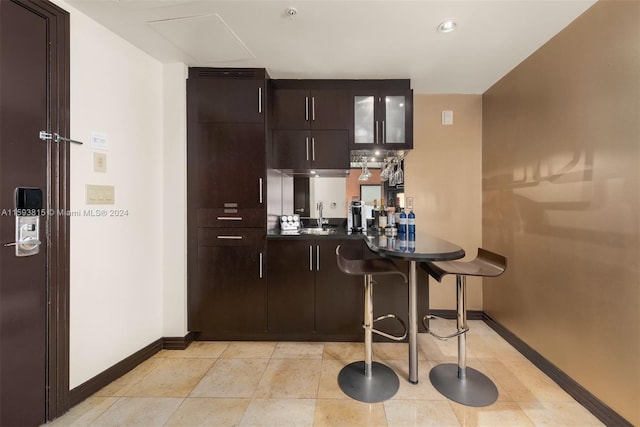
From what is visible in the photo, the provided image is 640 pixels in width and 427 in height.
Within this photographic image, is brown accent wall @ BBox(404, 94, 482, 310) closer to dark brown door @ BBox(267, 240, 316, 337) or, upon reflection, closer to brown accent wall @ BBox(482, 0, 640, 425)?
brown accent wall @ BBox(482, 0, 640, 425)

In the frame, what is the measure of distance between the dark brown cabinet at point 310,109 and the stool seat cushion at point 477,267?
1.52 m

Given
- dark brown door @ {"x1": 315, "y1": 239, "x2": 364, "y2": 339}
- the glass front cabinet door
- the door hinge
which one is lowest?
dark brown door @ {"x1": 315, "y1": 239, "x2": 364, "y2": 339}

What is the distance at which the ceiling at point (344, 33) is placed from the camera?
1649 millimetres

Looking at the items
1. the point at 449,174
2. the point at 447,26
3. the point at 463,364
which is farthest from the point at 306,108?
the point at 463,364

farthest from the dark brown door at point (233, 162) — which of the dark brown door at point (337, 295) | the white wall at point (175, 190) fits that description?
the dark brown door at point (337, 295)

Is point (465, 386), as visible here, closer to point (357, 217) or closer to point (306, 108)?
point (357, 217)

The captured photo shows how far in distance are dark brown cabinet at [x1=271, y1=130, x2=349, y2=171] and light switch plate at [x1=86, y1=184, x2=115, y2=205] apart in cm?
128

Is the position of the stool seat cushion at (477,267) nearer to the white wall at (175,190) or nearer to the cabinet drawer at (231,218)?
→ the cabinet drawer at (231,218)

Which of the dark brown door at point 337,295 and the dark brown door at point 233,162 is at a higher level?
the dark brown door at point 233,162

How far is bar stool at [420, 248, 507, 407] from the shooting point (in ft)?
5.56

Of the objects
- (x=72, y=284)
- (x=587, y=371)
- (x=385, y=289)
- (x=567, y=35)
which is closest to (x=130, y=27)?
(x=72, y=284)

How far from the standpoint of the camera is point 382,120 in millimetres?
2594

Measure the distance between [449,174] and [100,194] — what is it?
10.2 ft

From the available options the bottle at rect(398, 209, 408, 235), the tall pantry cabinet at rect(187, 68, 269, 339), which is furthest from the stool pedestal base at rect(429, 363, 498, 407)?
the tall pantry cabinet at rect(187, 68, 269, 339)
